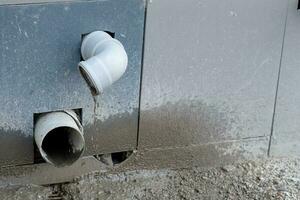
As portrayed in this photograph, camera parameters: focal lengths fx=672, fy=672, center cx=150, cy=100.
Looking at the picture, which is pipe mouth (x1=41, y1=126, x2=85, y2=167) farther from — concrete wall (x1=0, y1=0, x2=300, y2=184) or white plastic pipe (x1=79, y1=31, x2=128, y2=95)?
white plastic pipe (x1=79, y1=31, x2=128, y2=95)

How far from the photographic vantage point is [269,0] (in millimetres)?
3416

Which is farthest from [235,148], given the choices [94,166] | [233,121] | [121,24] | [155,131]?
[121,24]

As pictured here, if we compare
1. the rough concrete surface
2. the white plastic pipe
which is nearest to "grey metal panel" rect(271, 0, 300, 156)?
the rough concrete surface

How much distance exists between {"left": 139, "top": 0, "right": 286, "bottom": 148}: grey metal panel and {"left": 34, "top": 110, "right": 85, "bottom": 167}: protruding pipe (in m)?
0.37

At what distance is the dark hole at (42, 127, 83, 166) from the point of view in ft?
11.1

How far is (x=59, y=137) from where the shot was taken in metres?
3.55

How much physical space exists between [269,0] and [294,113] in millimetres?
718

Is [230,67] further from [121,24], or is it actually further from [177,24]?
[121,24]

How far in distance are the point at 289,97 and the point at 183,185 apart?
30.1 inches

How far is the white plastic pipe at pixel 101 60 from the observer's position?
299 centimetres

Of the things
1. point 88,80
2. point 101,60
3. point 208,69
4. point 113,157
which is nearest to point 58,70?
point 88,80

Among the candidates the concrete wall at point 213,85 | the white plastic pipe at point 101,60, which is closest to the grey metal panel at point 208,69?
the concrete wall at point 213,85

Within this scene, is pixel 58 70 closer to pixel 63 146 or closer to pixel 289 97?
pixel 63 146

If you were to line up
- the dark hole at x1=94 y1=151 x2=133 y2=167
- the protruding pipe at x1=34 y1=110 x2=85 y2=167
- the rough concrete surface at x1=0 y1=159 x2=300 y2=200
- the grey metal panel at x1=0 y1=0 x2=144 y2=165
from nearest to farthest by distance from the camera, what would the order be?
1. the grey metal panel at x1=0 y1=0 x2=144 y2=165
2. the protruding pipe at x1=34 y1=110 x2=85 y2=167
3. the rough concrete surface at x1=0 y1=159 x2=300 y2=200
4. the dark hole at x1=94 y1=151 x2=133 y2=167
